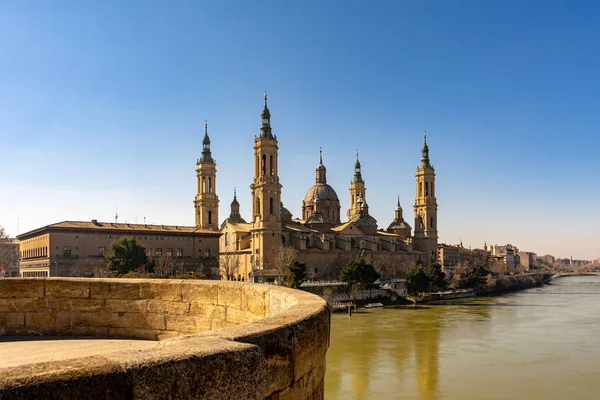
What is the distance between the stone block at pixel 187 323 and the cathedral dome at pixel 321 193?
85.7m

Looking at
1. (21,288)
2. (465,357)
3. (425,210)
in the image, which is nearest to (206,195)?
(425,210)

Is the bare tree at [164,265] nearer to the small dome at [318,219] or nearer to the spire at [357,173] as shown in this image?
the small dome at [318,219]

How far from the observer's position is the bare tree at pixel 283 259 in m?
56.2

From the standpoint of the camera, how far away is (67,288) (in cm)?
577

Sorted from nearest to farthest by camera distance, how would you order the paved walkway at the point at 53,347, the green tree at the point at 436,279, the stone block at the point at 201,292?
the paved walkway at the point at 53,347
the stone block at the point at 201,292
the green tree at the point at 436,279

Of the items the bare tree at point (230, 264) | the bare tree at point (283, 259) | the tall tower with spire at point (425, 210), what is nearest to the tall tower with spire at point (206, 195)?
the bare tree at point (230, 264)

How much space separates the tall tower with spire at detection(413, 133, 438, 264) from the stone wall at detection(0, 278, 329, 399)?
9090cm

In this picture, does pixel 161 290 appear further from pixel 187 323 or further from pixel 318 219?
pixel 318 219

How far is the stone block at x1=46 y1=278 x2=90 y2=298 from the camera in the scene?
5746mm

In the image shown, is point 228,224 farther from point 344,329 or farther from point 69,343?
point 69,343

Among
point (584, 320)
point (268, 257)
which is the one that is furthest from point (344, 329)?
point (268, 257)

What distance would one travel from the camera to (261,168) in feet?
231

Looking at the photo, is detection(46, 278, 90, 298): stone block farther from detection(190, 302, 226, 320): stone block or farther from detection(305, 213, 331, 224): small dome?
detection(305, 213, 331, 224): small dome

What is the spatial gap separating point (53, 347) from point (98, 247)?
59267mm
